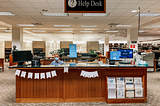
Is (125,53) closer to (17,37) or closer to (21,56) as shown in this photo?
(21,56)

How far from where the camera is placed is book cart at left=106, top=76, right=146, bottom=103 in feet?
13.1

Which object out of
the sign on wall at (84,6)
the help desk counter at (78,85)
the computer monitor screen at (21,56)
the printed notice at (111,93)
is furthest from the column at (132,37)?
the sign on wall at (84,6)

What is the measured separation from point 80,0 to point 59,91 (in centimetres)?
259

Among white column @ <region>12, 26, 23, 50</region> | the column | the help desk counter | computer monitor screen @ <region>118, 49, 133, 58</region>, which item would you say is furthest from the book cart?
white column @ <region>12, 26, 23, 50</region>

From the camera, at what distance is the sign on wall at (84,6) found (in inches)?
112

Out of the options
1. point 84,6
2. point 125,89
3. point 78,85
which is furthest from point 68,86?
point 84,6

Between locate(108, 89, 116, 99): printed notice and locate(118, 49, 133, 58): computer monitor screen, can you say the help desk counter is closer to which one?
locate(108, 89, 116, 99): printed notice

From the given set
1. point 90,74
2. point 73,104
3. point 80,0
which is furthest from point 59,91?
point 80,0

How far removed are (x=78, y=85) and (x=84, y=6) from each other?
228cm

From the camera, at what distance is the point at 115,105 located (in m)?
3.86

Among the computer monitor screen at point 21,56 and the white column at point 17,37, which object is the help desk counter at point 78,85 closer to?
the computer monitor screen at point 21,56

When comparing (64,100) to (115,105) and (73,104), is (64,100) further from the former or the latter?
(115,105)

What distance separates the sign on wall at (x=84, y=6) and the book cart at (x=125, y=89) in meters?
2.00

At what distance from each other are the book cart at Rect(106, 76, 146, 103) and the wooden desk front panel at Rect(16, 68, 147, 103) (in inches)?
5.6
